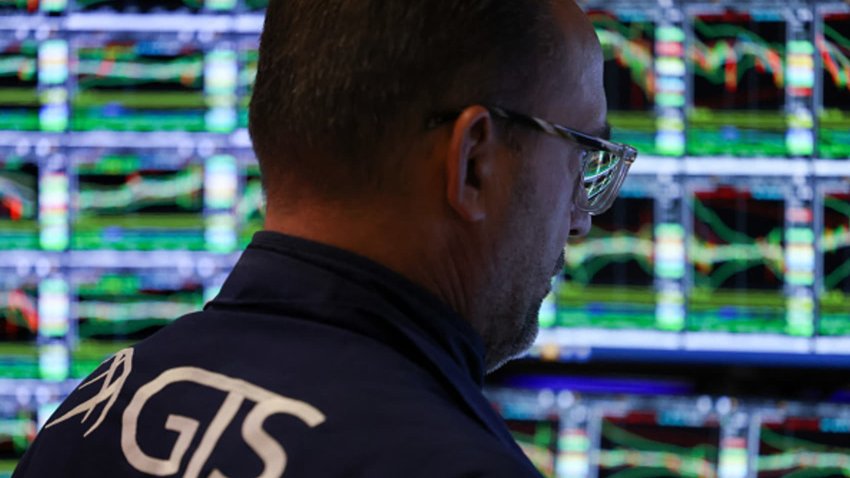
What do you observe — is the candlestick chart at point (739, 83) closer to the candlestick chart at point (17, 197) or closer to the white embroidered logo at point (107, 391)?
the candlestick chart at point (17, 197)

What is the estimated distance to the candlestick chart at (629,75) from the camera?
183 cm

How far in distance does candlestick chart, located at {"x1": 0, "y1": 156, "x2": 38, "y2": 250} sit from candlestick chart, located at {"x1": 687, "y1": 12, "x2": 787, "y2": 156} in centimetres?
101

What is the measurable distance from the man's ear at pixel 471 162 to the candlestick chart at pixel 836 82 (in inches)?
45.6

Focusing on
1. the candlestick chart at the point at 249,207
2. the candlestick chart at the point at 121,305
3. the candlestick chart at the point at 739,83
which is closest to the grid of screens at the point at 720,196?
the candlestick chart at the point at 739,83

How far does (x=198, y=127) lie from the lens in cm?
192

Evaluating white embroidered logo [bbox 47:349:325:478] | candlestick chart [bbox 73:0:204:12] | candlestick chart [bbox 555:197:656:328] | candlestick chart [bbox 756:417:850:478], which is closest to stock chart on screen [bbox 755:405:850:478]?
candlestick chart [bbox 756:417:850:478]

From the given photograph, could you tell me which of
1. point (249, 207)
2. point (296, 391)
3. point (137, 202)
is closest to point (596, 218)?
point (249, 207)

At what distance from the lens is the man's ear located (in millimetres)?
740

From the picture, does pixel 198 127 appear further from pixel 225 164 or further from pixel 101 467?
pixel 101 467

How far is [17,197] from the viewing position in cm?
192

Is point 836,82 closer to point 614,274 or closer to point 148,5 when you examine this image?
point 614,274

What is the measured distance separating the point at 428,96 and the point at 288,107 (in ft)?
0.31

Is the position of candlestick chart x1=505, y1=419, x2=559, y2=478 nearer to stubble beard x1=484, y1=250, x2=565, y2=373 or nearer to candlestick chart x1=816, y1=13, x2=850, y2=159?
candlestick chart x1=816, y1=13, x2=850, y2=159

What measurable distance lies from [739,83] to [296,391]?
1304 millimetres
